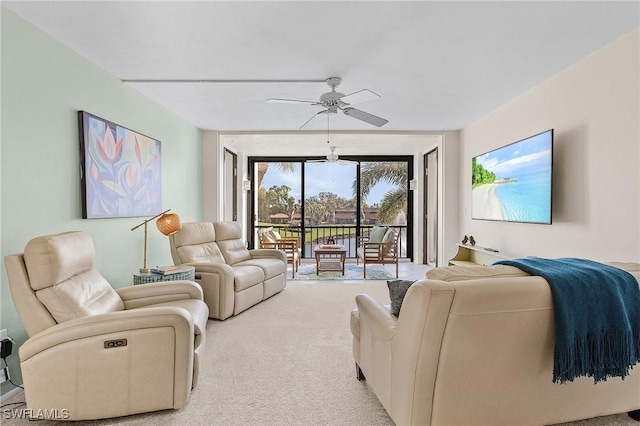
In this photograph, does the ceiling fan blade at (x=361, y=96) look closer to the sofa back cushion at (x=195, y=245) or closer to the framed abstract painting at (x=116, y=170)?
the framed abstract painting at (x=116, y=170)

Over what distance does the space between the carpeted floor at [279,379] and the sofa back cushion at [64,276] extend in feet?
2.02

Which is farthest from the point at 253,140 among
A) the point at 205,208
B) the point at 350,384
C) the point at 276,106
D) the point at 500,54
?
the point at 350,384

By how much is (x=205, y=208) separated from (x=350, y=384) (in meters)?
4.35

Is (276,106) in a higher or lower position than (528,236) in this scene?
higher

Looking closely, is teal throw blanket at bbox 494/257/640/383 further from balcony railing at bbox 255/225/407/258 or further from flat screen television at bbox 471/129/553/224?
balcony railing at bbox 255/225/407/258

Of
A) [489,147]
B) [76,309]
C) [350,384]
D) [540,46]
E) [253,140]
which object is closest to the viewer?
[76,309]

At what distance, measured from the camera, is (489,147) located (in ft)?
15.8

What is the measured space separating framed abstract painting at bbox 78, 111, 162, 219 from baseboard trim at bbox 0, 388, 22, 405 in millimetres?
1283

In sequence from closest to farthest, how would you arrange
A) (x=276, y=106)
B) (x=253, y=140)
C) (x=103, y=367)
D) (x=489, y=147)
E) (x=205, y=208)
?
1. (x=103, y=367)
2. (x=276, y=106)
3. (x=489, y=147)
4. (x=205, y=208)
5. (x=253, y=140)

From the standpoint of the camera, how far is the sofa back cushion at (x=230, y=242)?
4.85m

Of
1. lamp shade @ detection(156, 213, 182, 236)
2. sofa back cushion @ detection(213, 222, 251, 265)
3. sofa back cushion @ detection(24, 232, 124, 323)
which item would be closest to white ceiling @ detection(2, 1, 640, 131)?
lamp shade @ detection(156, 213, 182, 236)

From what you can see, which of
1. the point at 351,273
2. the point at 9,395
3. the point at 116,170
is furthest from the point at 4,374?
the point at 351,273

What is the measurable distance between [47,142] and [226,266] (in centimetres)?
191

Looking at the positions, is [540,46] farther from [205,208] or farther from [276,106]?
[205,208]
